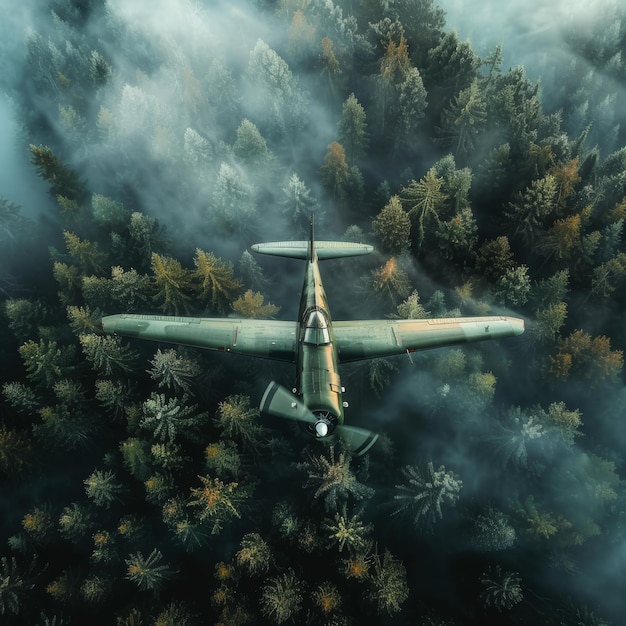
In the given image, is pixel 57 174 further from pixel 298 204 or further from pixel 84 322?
pixel 298 204

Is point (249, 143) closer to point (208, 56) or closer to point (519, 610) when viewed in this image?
A: point (208, 56)

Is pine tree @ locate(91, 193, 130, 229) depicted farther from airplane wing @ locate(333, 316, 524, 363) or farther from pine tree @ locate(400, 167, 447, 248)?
pine tree @ locate(400, 167, 447, 248)

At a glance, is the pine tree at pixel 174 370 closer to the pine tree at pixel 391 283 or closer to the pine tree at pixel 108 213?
the pine tree at pixel 391 283

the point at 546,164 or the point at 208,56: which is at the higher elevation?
the point at 208,56

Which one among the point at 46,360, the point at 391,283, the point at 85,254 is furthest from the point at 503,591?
the point at 85,254

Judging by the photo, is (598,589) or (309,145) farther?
(309,145)

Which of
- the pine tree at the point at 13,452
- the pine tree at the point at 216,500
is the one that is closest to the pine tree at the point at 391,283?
the pine tree at the point at 216,500

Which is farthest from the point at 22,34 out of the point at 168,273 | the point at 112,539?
the point at 112,539

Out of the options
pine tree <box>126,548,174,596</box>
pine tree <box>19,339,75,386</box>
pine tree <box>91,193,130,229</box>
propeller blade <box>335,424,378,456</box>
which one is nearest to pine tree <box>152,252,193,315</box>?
pine tree <box>19,339,75,386</box>
